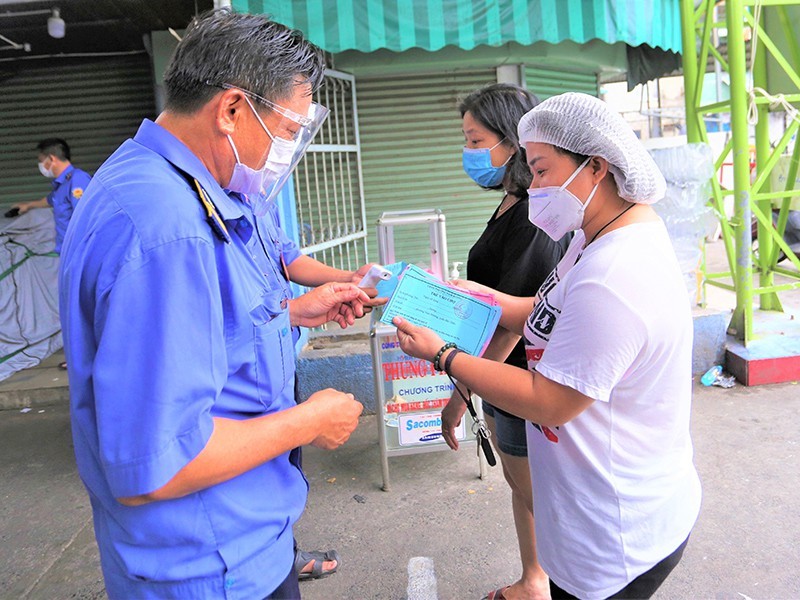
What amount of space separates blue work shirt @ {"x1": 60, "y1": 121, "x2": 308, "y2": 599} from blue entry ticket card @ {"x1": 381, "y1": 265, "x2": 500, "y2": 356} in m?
0.60

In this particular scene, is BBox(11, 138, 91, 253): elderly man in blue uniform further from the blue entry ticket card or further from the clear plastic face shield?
the blue entry ticket card

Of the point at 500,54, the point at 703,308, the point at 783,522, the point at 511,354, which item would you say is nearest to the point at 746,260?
the point at 703,308

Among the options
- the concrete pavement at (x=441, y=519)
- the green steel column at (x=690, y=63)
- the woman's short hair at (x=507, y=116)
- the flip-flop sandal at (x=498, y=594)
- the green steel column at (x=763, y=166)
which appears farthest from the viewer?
the green steel column at (x=690, y=63)

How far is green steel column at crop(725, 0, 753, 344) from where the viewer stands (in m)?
4.67

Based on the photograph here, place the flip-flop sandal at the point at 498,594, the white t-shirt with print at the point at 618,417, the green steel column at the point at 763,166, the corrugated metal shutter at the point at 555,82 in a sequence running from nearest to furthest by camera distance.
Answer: the white t-shirt with print at the point at 618,417, the flip-flop sandal at the point at 498,594, the green steel column at the point at 763,166, the corrugated metal shutter at the point at 555,82

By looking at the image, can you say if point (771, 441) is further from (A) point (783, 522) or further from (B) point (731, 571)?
(B) point (731, 571)

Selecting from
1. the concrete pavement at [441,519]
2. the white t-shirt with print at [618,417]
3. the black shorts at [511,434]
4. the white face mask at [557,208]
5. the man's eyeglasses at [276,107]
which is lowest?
the concrete pavement at [441,519]

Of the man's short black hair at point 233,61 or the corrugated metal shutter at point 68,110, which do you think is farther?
the corrugated metal shutter at point 68,110

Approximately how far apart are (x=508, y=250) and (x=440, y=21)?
9.20 ft

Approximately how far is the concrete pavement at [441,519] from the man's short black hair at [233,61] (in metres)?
2.31

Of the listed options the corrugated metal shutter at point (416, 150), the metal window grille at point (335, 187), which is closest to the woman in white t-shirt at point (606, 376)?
the metal window grille at point (335, 187)

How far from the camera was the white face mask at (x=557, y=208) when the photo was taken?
159 cm

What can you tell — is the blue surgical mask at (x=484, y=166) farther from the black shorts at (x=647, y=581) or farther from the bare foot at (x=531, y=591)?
the bare foot at (x=531, y=591)

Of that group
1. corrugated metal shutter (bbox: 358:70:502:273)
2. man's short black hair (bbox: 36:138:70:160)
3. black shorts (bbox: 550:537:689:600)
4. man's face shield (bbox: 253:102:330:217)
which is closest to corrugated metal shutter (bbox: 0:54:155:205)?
man's short black hair (bbox: 36:138:70:160)
